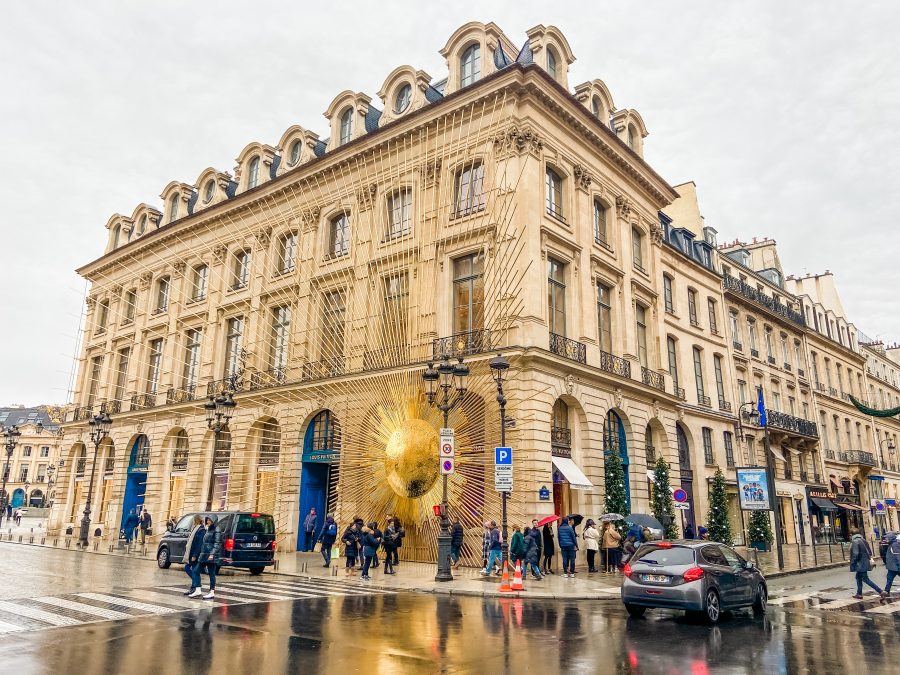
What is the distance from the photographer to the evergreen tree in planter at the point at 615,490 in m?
21.5

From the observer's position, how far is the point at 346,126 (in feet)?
93.1

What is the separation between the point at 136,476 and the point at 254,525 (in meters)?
20.7

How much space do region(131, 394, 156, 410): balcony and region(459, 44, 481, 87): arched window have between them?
23.3 meters

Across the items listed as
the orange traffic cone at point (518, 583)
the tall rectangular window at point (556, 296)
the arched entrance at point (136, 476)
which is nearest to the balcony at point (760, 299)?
the tall rectangular window at point (556, 296)

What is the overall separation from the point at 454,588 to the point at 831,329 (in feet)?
157

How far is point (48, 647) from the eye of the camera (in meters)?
7.77

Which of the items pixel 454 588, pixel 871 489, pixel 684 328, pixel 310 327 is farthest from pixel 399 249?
pixel 871 489

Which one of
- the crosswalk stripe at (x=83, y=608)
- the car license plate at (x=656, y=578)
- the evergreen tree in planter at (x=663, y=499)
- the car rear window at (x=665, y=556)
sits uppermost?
the evergreen tree in planter at (x=663, y=499)

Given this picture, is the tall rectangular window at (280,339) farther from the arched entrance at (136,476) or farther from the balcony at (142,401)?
the arched entrance at (136,476)

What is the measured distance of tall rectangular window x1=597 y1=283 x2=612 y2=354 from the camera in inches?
992

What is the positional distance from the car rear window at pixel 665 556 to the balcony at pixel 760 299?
2967 centimetres

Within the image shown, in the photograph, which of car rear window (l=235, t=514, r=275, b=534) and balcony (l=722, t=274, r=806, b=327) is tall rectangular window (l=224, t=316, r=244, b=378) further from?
balcony (l=722, t=274, r=806, b=327)

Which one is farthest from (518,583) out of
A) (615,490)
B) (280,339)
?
(280,339)

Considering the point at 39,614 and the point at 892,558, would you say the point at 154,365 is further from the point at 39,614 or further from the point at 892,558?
the point at 892,558
